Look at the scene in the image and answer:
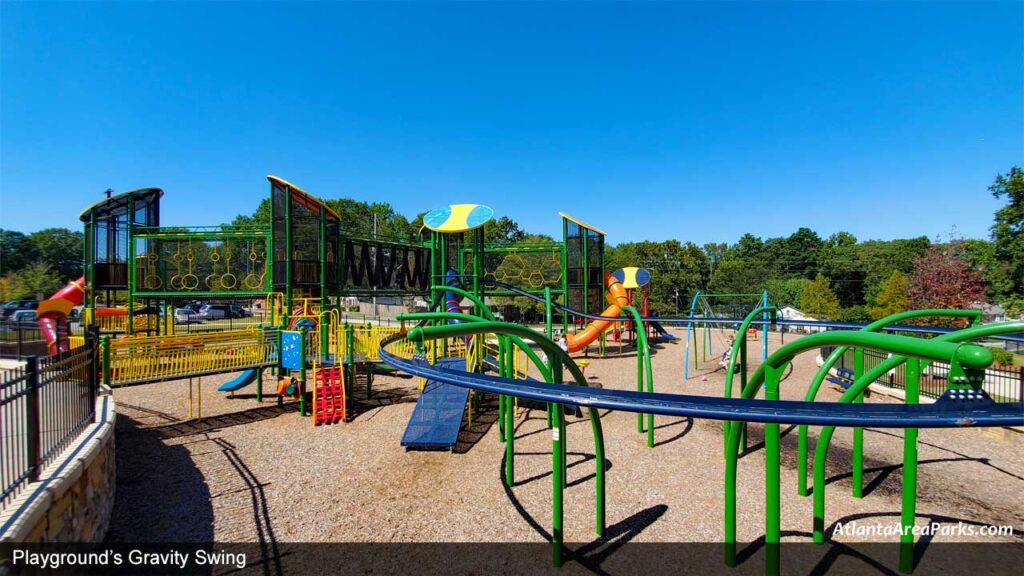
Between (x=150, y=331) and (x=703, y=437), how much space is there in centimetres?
1870

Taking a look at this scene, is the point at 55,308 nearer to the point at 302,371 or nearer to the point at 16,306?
the point at 302,371

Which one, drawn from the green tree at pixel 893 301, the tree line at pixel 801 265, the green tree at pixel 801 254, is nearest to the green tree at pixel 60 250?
the tree line at pixel 801 265

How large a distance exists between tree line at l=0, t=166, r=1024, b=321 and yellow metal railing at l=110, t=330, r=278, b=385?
6.80 m

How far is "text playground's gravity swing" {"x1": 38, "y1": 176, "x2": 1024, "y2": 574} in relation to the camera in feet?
9.52

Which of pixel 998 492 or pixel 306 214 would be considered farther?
pixel 306 214

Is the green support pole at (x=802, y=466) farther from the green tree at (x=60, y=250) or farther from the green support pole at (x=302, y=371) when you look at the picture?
the green tree at (x=60, y=250)

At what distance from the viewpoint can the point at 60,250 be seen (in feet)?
189

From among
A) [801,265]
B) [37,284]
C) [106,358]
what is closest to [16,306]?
[37,284]

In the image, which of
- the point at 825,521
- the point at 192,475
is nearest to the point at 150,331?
the point at 192,475

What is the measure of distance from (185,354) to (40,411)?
5575 mm

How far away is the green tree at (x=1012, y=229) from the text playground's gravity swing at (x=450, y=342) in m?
12.9

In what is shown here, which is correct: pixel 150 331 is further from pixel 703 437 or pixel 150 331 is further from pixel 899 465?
pixel 899 465

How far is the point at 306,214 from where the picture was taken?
47.8 ft

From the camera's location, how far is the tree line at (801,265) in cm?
2228
